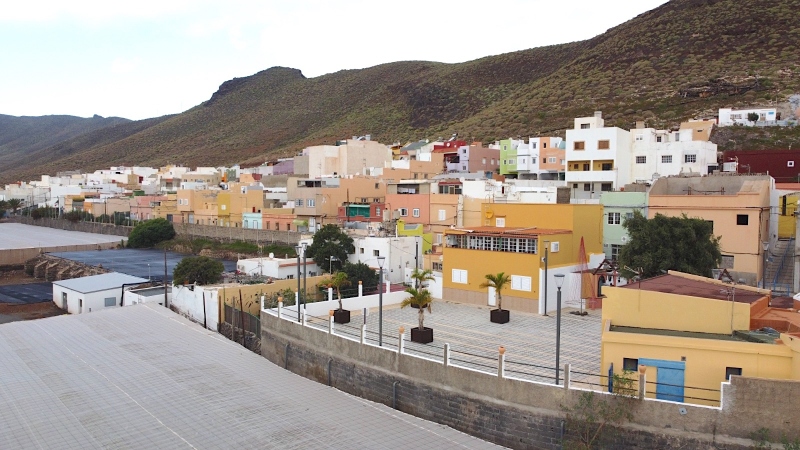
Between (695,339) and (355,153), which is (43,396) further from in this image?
(355,153)

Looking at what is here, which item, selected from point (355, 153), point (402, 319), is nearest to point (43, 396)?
point (402, 319)

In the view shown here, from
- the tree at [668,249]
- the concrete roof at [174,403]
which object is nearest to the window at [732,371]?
the concrete roof at [174,403]

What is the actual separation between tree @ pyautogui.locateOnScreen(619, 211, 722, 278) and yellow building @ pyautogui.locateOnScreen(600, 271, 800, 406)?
507 cm

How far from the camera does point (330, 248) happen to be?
33562 millimetres

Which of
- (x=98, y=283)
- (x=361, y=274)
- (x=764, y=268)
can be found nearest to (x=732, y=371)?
(x=764, y=268)

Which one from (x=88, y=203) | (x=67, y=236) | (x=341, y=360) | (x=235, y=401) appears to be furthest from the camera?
(x=88, y=203)

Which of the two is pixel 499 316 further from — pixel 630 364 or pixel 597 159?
pixel 597 159

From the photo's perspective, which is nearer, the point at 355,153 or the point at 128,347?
the point at 128,347

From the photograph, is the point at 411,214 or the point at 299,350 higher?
the point at 411,214

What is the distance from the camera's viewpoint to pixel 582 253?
24.8 meters

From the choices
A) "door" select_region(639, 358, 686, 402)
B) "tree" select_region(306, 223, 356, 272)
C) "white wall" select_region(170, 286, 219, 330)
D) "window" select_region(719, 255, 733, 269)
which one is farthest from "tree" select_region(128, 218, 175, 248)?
"door" select_region(639, 358, 686, 402)

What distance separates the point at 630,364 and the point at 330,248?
856 inches

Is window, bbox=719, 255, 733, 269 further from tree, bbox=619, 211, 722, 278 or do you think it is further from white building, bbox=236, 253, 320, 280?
white building, bbox=236, 253, 320, 280

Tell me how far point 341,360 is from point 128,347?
8080 millimetres
